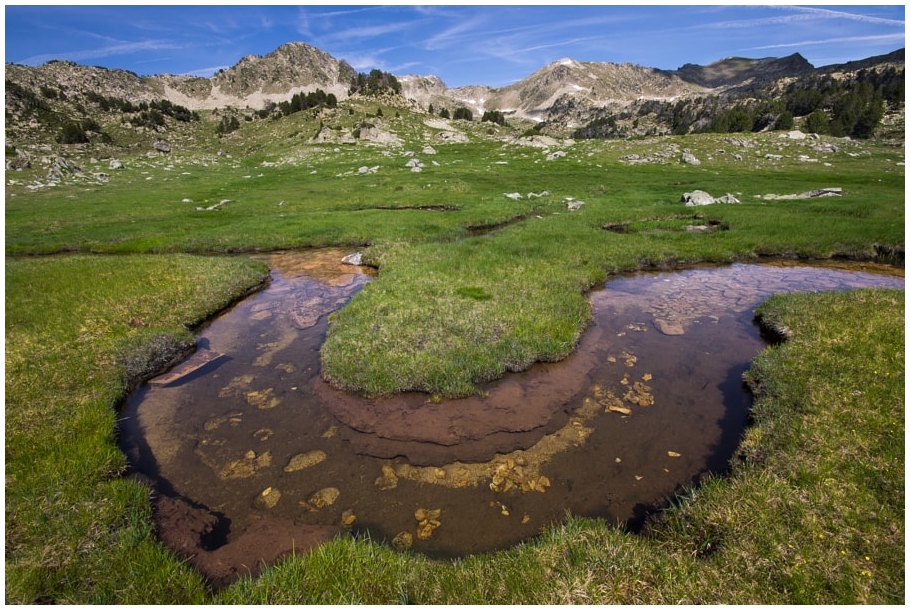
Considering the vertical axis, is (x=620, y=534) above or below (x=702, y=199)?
below

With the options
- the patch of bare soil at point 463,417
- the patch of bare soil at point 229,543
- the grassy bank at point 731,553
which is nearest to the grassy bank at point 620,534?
the grassy bank at point 731,553

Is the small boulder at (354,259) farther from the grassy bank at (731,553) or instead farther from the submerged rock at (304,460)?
the grassy bank at (731,553)

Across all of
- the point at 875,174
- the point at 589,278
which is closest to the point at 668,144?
the point at 875,174

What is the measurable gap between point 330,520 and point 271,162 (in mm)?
92827

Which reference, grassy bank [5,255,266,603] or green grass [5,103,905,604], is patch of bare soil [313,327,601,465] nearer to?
green grass [5,103,905,604]

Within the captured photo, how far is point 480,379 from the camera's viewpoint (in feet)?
39.0

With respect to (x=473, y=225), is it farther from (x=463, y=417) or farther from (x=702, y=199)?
(x=463, y=417)

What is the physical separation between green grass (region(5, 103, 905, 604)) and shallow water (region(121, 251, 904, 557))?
697mm

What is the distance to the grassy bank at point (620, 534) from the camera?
5715 millimetres

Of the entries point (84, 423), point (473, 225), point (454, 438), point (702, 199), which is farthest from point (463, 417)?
point (702, 199)

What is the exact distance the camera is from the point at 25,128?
95000mm

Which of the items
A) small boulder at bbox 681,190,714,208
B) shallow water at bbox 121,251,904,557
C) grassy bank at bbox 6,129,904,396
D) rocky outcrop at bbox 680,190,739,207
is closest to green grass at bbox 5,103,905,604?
grassy bank at bbox 6,129,904,396

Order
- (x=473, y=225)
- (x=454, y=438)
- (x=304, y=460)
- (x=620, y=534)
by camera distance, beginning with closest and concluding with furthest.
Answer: (x=620, y=534), (x=304, y=460), (x=454, y=438), (x=473, y=225)

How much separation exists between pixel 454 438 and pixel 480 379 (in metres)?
2.56
